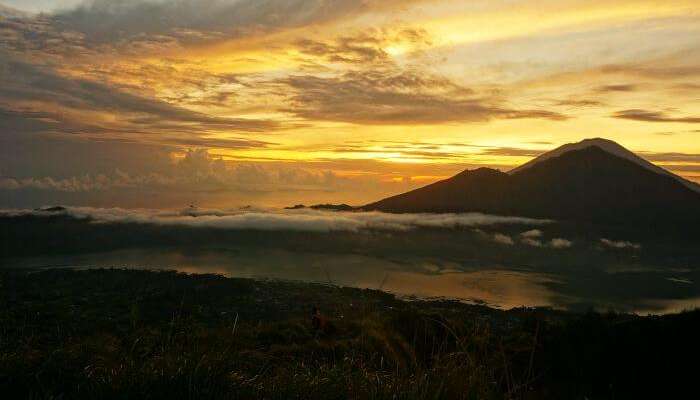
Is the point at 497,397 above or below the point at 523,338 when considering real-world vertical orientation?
above

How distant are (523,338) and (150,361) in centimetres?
2324

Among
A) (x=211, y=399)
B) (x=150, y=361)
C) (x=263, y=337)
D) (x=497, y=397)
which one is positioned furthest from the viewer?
(x=263, y=337)

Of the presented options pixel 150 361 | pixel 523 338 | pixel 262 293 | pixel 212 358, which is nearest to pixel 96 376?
pixel 150 361

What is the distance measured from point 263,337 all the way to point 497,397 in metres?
16.0

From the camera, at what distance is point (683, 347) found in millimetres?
17750

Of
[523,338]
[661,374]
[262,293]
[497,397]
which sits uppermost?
[497,397]

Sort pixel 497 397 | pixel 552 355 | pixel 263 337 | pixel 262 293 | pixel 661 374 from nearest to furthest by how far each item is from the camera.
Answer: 1. pixel 497 397
2. pixel 661 374
3. pixel 263 337
4. pixel 552 355
5. pixel 262 293

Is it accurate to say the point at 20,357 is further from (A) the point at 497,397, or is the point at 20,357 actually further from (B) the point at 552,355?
(B) the point at 552,355

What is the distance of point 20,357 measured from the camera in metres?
5.25

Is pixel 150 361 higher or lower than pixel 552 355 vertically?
higher

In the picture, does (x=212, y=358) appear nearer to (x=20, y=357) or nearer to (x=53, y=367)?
(x=53, y=367)

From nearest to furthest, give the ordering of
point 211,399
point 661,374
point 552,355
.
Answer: point 211,399 < point 661,374 < point 552,355

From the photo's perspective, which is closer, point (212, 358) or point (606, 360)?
point (212, 358)

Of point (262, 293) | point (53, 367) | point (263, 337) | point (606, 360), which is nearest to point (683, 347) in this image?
point (606, 360)
